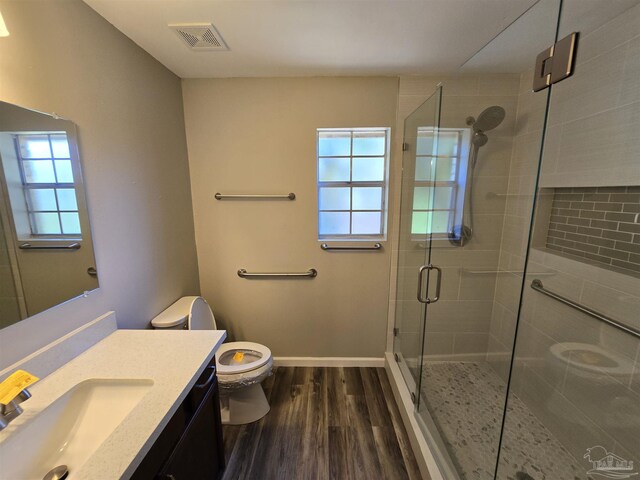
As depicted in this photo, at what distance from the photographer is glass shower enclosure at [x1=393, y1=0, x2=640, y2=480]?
1.25 meters

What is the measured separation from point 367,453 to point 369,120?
2246mm

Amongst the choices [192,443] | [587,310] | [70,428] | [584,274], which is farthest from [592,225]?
Answer: [70,428]

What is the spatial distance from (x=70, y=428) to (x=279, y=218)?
1.59m

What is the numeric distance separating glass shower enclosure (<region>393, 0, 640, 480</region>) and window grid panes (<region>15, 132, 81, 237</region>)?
1854 mm

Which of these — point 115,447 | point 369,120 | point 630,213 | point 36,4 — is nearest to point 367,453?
point 115,447

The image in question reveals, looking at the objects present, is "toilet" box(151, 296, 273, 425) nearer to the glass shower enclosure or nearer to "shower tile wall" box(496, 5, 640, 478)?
the glass shower enclosure

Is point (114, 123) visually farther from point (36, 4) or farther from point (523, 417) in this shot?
point (523, 417)

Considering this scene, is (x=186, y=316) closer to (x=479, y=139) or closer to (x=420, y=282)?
(x=420, y=282)

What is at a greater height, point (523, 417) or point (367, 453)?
point (523, 417)

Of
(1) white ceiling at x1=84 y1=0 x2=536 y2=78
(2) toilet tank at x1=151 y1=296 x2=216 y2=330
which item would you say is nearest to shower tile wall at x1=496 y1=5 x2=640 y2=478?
(1) white ceiling at x1=84 y1=0 x2=536 y2=78

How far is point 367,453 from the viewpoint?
159 centimetres

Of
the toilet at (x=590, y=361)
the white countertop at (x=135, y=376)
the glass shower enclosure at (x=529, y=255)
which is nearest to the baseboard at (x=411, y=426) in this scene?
the glass shower enclosure at (x=529, y=255)

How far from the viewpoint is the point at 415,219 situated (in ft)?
6.72

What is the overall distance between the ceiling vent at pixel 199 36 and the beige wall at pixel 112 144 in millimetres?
320
